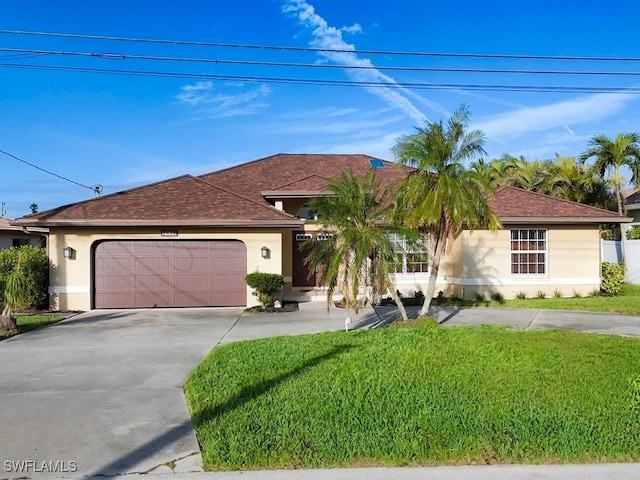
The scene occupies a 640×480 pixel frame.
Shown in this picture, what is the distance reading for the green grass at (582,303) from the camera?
13.8 m

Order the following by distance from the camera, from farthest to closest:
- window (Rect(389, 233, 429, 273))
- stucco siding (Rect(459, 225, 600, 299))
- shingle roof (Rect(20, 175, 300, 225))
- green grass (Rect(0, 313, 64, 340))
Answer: stucco siding (Rect(459, 225, 600, 299)) → shingle roof (Rect(20, 175, 300, 225)) → green grass (Rect(0, 313, 64, 340)) → window (Rect(389, 233, 429, 273))

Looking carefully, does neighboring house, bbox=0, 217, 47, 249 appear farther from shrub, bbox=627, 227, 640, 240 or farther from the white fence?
shrub, bbox=627, 227, 640, 240

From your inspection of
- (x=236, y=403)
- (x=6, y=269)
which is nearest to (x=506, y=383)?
(x=236, y=403)

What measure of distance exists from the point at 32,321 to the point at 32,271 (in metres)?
2.23

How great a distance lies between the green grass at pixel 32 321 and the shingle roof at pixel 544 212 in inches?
543

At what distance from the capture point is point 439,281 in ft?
57.8

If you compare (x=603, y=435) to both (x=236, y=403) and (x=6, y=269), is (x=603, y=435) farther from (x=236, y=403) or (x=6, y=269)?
(x=6, y=269)

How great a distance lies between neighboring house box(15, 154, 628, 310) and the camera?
14.6 m

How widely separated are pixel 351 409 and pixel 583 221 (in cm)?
1477

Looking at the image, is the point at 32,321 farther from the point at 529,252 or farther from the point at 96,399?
the point at 529,252

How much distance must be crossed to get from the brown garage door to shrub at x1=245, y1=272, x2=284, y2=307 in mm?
789

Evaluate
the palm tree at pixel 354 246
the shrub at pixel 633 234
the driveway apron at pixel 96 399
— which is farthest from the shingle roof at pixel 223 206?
the shrub at pixel 633 234

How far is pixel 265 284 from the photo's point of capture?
14445 millimetres

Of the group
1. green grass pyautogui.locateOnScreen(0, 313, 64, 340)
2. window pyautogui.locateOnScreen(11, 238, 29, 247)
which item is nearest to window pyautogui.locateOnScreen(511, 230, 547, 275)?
green grass pyautogui.locateOnScreen(0, 313, 64, 340)
